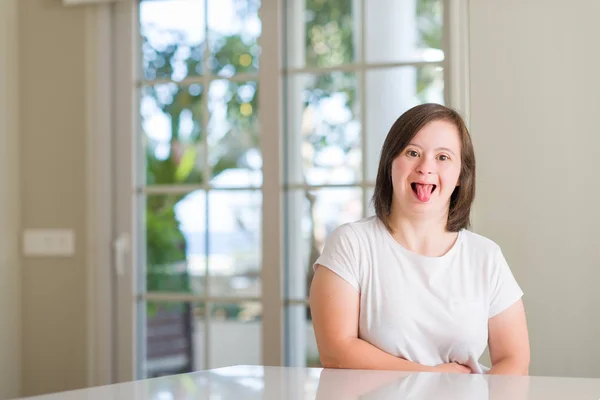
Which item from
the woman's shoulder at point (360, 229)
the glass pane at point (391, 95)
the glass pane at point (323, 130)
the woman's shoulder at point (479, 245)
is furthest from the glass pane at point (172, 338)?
the woman's shoulder at point (479, 245)

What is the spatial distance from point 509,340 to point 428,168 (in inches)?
18.8

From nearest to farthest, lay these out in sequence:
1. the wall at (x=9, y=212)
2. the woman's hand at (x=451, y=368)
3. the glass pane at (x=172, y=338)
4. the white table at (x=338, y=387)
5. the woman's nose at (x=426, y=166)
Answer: the white table at (x=338, y=387) → the woman's hand at (x=451, y=368) → the woman's nose at (x=426, y=166) → the glass pane at (x=172, y=338) → the wall at (x=9, y=212)

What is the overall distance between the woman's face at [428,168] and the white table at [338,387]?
645 millimetres

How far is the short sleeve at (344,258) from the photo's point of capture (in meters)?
2.02

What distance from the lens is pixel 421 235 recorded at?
2.09 meters

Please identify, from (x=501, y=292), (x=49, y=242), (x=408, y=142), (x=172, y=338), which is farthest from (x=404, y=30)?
(x=49, y=242)

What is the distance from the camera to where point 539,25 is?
2.84 meters

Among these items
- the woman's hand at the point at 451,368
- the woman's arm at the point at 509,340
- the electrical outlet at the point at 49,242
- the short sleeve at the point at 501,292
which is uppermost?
the electrical outlet at the point at 49,242

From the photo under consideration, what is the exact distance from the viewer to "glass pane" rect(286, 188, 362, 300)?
3.19 meters

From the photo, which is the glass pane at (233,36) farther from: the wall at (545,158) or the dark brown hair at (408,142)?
the dark brown hair at (408,142)

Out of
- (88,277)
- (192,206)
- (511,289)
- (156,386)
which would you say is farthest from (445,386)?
(88,277)

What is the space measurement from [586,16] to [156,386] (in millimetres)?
2109

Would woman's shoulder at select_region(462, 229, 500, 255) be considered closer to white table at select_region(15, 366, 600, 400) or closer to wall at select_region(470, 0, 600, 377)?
white table at select_region(15, 366, 600, 400)

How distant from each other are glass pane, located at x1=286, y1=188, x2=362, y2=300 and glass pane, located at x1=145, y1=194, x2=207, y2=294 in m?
0.40
